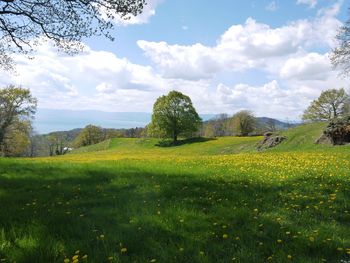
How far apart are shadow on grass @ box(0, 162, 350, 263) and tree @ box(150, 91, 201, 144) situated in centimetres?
7686

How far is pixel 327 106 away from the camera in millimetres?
97000

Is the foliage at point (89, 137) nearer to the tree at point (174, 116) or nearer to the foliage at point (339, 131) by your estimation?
the tree at point (174, 116)

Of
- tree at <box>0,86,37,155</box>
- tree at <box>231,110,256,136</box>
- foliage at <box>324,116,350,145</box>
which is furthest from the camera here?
tree at <box>231,110,256,136</box>

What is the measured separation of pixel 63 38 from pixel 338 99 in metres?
89.2

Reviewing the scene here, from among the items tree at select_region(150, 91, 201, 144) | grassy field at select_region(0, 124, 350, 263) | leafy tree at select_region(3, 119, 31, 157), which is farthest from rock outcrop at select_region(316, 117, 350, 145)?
leafy tree at select_region(3, 119, 31, 157)

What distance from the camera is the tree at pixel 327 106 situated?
9375cm

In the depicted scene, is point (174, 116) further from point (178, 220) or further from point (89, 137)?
point (89, 137)

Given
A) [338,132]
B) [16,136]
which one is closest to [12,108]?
[16,136]

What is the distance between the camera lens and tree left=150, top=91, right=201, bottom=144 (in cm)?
8944

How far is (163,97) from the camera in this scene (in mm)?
91625

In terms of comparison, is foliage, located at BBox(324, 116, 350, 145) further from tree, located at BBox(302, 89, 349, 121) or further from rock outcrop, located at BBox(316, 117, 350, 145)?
tree, located at BBox(302, 89, 349, 121)

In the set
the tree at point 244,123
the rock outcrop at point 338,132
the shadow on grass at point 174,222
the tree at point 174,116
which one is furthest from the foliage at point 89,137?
the shadow on grass at point 174,222

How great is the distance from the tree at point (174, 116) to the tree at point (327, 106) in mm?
32464

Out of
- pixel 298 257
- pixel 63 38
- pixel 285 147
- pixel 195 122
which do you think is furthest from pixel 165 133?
pixel 298 257
